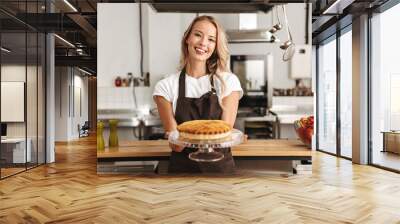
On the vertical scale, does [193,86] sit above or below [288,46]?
below

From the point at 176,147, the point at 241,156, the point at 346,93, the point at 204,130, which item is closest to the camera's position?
the point at 204,130

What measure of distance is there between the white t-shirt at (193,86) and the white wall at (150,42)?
127mm

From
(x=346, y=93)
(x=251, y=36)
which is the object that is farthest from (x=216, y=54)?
(x=346, y=93)

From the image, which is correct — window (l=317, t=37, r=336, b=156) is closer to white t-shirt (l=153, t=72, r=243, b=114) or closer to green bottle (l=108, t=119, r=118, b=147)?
white t-shirt (l=153, t=72, r=243, b=114)

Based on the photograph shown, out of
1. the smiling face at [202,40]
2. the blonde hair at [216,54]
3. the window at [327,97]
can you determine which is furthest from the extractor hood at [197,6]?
the window at [327,97]

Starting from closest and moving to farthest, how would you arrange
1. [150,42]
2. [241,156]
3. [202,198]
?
[202,198], [150,42], [241,156]

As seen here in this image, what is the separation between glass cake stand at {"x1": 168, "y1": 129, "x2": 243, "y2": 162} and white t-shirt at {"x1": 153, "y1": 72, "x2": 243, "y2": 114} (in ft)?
1.26

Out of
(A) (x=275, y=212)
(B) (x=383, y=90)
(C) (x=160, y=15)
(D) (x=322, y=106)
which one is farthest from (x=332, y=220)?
(D) (x=322, y=106)

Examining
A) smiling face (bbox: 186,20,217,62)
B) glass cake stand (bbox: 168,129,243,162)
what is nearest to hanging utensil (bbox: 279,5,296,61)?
smiling face (bbox: 186,20,217,62)

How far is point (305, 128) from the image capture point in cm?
501

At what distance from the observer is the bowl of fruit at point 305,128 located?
5.00m

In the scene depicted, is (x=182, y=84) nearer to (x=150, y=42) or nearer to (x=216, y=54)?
(x=216, y=54)

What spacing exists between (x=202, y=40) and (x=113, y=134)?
173cm

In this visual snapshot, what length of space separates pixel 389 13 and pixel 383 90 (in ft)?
4.00
